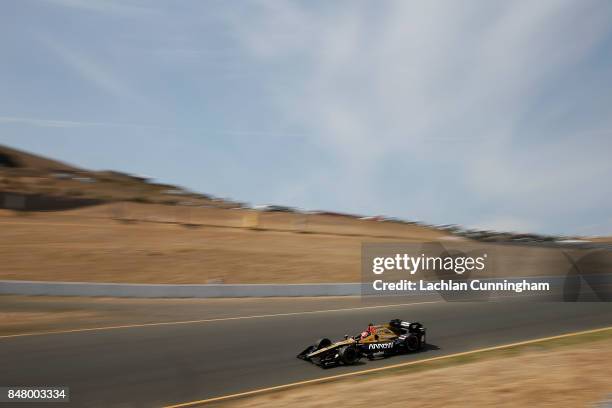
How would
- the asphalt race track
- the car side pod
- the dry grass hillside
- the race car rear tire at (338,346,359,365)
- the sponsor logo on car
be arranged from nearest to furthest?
the asphalt race track < the race car rear tire at (338,346,359,365) < the car side pod < the sponsor logo on car < the dry grass hillside

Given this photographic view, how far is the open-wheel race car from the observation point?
35.1 feet

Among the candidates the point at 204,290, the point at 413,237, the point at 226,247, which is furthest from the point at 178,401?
the point at 413,237

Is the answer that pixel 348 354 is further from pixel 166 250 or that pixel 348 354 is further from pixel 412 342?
pixel 166 250

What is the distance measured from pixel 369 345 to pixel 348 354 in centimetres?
68

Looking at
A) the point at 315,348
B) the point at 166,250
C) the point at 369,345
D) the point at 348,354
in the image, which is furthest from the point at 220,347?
the point at 166,250

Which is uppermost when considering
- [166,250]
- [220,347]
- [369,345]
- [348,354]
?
[166,250]

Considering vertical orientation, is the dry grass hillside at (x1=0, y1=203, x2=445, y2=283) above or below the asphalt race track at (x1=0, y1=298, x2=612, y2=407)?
above

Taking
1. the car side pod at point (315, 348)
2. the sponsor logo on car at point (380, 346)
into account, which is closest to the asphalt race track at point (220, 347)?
the car side pod at point (315, 348)

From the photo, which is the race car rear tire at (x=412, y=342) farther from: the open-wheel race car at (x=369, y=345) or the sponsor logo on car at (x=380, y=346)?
the sponsor logo on car at (x=380, y=346)

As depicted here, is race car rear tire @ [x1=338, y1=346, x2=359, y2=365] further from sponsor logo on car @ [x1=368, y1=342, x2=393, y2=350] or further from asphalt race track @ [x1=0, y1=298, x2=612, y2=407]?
sponsor logo on car @ [x1=368, y1=342, x2=393, y2=350]

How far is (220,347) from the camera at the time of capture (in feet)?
40.0

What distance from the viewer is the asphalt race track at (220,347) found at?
9477 mm

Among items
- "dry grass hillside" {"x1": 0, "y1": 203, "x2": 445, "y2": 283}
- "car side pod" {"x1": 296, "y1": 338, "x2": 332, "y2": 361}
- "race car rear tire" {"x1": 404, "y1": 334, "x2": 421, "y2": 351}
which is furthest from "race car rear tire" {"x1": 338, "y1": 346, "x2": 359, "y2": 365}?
"dry grass hillside" {"x1": 0, "y1": 203, "x2": 445, "y2": 283}

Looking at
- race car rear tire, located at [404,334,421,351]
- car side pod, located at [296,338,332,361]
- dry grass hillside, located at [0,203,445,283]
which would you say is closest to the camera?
car side pod, located at [296,338,332,361]
